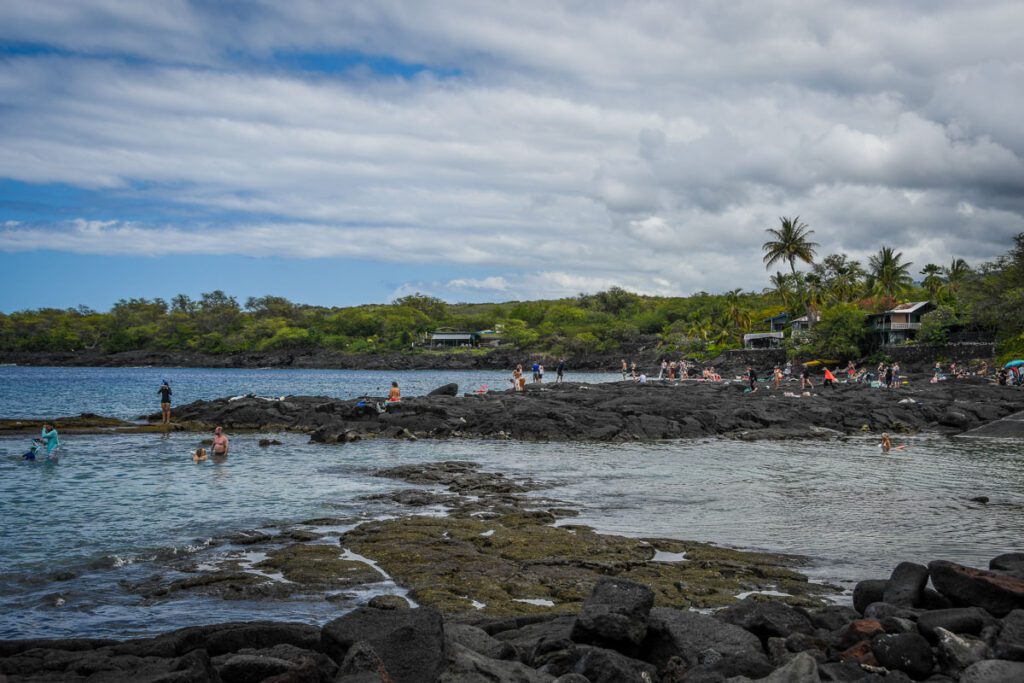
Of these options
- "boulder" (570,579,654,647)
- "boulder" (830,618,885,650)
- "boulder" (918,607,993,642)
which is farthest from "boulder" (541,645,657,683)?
"boulder" (918,607,993,642)

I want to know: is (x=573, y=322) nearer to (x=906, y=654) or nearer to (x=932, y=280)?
(x=932, y=280)

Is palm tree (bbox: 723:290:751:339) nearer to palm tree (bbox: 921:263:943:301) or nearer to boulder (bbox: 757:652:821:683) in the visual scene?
palm tree (bbox: 921:263:943:301)

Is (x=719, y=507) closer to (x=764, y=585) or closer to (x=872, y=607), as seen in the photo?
(x=764, y=585)

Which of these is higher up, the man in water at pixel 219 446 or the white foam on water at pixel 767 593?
the man in water at pixel 219 446

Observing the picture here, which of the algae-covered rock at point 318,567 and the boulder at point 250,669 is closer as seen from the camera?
the boulder at point 250,669

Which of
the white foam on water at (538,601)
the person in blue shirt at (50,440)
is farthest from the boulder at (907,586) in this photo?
the person in blue shirt at (50,440)

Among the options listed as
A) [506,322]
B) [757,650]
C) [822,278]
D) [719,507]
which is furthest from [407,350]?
[757,650]

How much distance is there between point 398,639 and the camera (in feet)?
24.8

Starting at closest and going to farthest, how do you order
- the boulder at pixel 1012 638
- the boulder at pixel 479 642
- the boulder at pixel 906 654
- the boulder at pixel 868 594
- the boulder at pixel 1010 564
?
1. the boulder at pixel 1012 638
2. the boulder at pixel 906 654
3. the boulder at pixel 479 642
4. the boulder at pixel 868 594
5. the boulder at pixel 1010 564

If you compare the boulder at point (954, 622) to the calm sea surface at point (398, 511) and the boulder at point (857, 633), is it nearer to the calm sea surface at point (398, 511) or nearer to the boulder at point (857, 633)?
the boulder at point (857, 633)

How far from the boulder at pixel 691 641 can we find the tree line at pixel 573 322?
248 ft

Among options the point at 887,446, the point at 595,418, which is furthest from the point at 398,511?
the point at 595,418

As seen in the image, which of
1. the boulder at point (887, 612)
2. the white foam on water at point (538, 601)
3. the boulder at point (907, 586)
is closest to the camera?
the boulder at point (887, 612)

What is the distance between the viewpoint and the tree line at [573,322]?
318 feet
